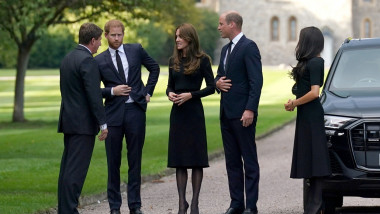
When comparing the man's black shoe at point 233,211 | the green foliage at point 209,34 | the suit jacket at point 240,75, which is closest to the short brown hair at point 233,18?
the suit jacket at point 240,75

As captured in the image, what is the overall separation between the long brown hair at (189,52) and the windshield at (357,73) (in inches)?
59.3

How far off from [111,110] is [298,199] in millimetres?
2988

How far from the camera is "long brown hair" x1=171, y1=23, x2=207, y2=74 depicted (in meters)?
10.8

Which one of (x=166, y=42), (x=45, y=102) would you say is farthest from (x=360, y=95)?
(x=166, y=42)

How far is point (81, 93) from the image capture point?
10.1 meters

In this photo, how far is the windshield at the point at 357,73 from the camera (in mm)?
11406

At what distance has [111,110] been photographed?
1103 centimetres

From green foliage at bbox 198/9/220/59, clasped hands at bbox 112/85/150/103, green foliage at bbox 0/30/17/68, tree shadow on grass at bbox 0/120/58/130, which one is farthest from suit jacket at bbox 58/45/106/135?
green foliage at bbox 198/9/220/59

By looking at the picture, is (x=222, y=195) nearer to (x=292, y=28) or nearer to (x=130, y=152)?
(x=130, y=152)

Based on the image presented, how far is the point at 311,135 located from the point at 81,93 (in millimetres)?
2161

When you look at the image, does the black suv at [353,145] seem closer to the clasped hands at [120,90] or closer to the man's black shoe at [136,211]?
the man's black shoe at [136,211]

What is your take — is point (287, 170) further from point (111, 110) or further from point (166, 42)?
point (166, 42)

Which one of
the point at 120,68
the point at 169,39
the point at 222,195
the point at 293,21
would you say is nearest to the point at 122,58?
the point at 120,68

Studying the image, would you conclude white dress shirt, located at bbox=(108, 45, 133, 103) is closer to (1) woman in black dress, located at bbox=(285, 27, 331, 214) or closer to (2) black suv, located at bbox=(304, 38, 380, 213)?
(1) woman in black dress, located at bbox=(285, 27, 331, 214)
